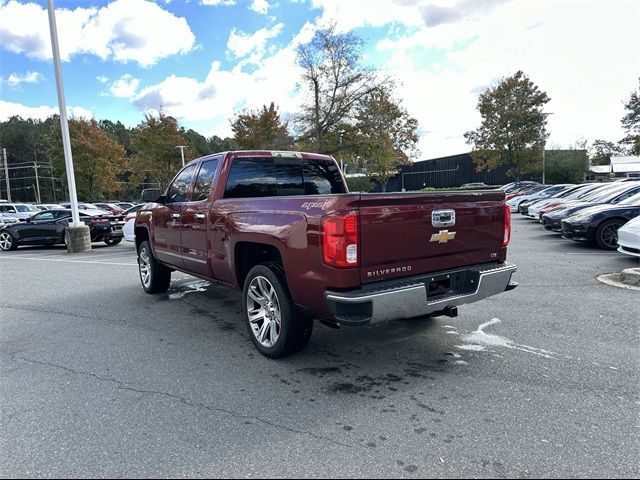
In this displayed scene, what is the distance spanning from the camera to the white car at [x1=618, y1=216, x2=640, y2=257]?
24.7 feet

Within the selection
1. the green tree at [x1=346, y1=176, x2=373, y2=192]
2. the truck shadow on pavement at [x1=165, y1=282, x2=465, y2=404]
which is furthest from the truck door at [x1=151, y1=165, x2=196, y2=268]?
the green tree at [x1=346, y1=176, x2=373, y2=192]

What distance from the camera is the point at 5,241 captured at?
16.6 meters

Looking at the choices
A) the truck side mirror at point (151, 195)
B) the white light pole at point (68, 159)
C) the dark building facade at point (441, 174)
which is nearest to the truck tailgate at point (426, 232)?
the truck side mirror at point (151, 195)

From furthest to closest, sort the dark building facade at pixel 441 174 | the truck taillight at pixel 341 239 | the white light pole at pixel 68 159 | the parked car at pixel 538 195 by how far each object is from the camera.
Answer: the dark building facade at pixel 441 174
the parked car at pixel 538 195
the white light pole at pixel 68 159
the truck taillight at pixel 341 239

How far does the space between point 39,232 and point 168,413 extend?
16.2 meters

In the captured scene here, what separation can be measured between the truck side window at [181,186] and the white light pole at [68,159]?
9.50 meters

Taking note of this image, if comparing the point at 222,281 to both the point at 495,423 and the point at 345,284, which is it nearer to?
the point at 345,284

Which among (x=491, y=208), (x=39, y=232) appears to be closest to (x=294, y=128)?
(x=39, y=232)

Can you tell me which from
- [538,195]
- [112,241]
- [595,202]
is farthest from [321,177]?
[538,195]

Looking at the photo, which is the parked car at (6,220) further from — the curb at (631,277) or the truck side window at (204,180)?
the curb at (631,277)

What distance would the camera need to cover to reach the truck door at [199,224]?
5113 millimetres

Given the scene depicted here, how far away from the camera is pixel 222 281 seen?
5.04 meters

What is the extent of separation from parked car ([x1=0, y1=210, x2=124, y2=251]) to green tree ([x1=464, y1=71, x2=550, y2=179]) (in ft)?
117

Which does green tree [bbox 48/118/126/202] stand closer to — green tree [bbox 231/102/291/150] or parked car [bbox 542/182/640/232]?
green tree [bbox 231/102/291/150]
